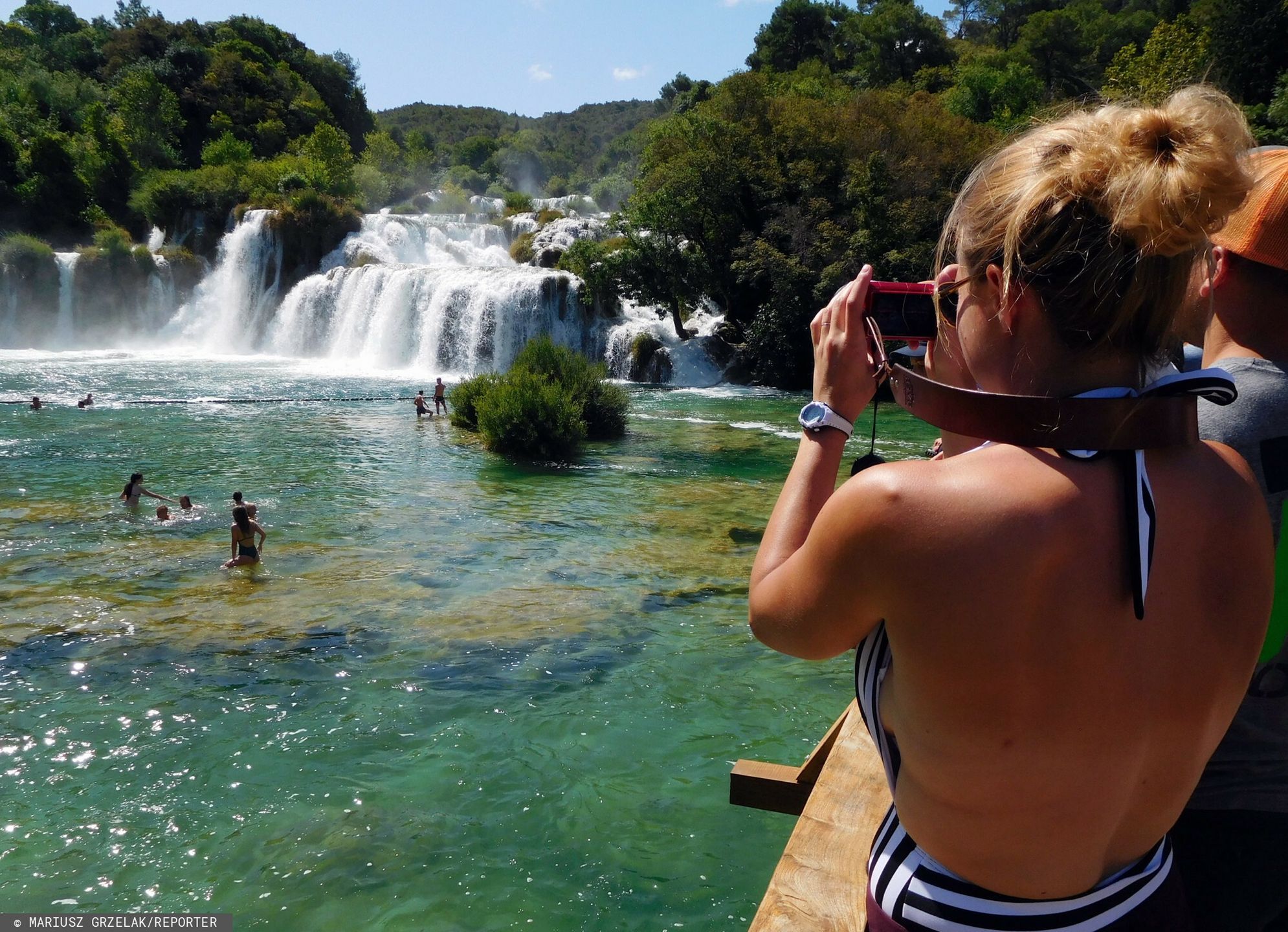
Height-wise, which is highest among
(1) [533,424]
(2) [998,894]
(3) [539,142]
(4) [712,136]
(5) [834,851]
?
(3) [539,142]

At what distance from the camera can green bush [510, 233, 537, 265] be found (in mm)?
35000

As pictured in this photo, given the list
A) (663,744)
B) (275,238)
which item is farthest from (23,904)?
(275,238)

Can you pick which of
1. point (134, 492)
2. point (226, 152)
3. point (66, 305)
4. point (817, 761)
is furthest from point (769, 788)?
point (226, 152)

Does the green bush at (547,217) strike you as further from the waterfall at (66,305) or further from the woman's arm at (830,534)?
the woman's arm at (830,534)

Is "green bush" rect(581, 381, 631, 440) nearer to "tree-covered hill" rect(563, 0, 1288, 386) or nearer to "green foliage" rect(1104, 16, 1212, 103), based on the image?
"tree-covered hill" rect(563, 0, 1288, 386)

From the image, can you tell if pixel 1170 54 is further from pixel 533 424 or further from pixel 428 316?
pixel 533 424

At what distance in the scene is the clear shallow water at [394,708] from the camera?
14.3 feet

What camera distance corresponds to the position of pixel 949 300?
1346 mm

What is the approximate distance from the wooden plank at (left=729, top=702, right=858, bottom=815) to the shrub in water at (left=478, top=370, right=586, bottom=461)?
1306 centimetres

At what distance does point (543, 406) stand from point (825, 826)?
551 inches

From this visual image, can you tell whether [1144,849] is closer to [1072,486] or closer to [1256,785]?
[1256,785]

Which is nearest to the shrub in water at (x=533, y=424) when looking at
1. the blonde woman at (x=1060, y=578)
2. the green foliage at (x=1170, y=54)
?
the blonde woman at (x=1060, y=578)

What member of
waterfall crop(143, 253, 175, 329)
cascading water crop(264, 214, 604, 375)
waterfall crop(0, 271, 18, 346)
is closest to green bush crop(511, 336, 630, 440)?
cascading water crop(264, 214, 604, 375)

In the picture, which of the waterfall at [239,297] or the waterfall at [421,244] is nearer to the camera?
the waterfall at [239,297]
